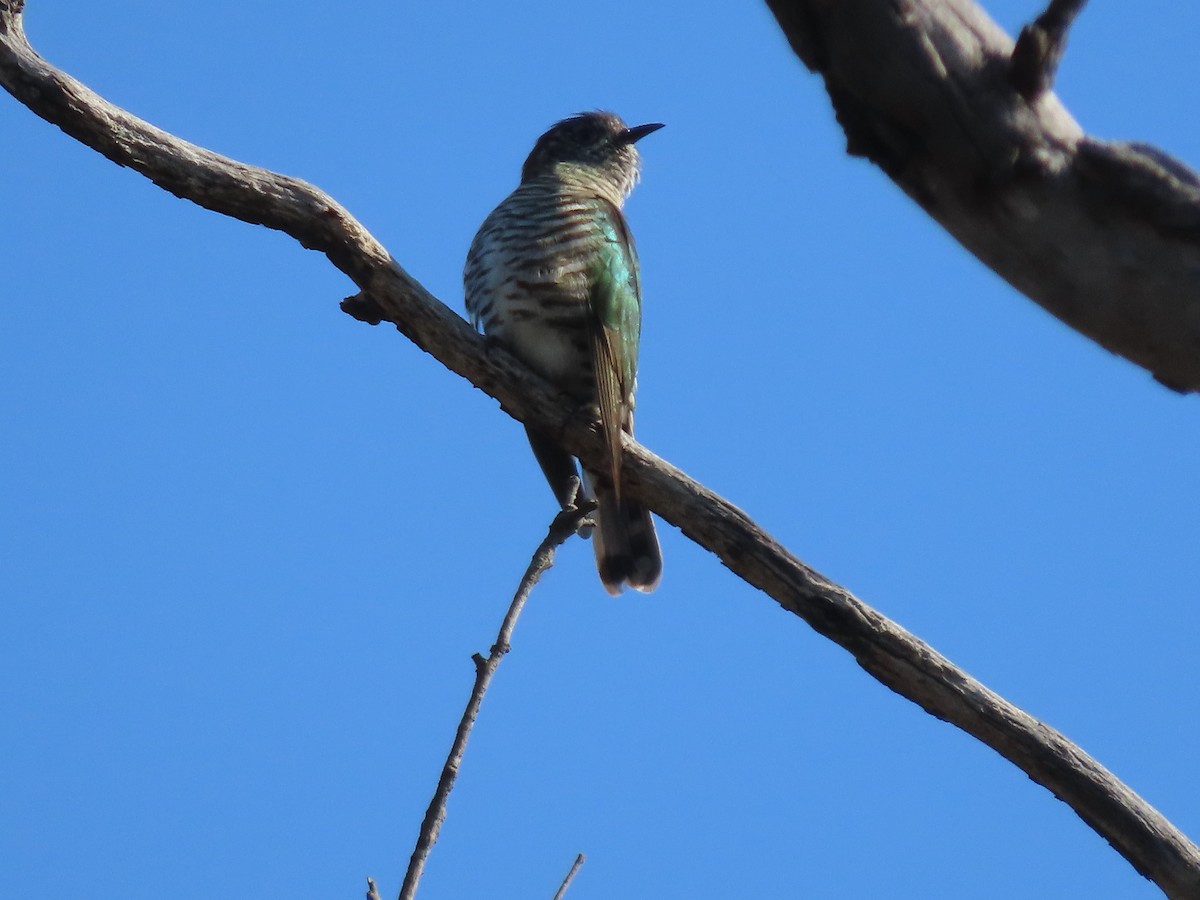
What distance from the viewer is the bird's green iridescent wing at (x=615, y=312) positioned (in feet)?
16.7

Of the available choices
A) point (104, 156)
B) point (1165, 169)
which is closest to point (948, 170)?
point (1165, 169)

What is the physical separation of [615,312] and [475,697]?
2417mm

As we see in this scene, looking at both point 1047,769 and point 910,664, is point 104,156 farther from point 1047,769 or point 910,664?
point 1047,769

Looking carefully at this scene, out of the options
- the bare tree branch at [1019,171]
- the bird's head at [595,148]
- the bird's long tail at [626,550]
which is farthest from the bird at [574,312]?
the bare tree branch at [1019,171]

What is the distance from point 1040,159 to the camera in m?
2.61

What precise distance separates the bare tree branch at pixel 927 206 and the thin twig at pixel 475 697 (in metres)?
0.54

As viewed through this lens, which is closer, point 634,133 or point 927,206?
point 927,206

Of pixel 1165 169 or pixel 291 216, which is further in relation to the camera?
pixel 291 216

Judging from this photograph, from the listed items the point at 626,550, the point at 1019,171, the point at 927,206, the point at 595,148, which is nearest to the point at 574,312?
the point at 626,550

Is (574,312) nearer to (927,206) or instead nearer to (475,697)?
(475,697)

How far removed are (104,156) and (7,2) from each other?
493 mm

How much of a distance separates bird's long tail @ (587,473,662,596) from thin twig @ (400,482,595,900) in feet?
5.16

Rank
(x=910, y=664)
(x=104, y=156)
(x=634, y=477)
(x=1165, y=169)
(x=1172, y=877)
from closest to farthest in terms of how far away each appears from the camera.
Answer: (x=1165, y=169)
(x=1172, y=877)
(x=910, y=664)
(x=104, y=156)
(x=634, y=477)

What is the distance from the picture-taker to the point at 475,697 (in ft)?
10.9
